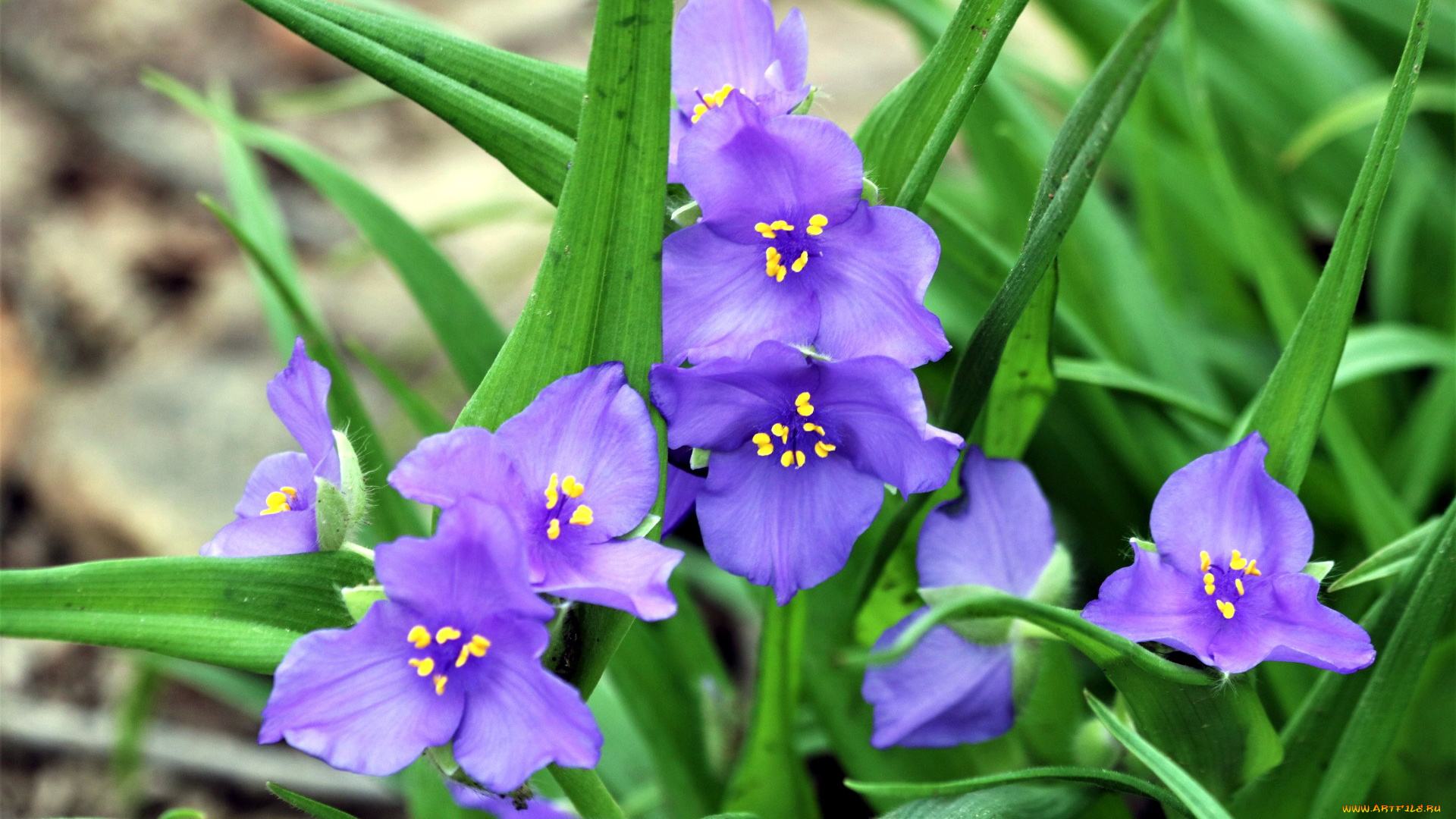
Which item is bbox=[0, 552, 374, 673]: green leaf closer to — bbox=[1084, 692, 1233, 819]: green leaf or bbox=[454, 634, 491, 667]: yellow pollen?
bbox=[454, 634, 491, 667]: yellow pollen

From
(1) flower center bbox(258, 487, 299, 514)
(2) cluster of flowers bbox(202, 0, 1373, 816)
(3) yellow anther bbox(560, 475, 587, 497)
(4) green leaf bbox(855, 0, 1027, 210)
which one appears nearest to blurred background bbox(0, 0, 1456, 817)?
(4) green leaf bbox(855, 0, 1027, 210)

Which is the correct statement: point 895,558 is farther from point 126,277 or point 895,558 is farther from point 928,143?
point 126,277

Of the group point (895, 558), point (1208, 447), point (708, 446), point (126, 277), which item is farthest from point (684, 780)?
point (126, 277)

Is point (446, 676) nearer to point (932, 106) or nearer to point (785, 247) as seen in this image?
point (785, 247)

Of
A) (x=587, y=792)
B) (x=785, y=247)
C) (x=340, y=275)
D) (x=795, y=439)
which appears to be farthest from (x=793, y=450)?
(x=340, y=275)

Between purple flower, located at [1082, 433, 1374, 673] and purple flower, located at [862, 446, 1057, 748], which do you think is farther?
purple flower, located at [862, 446, 1057, 748]

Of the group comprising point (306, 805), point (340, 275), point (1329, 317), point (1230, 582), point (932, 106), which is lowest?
point (306, 805)

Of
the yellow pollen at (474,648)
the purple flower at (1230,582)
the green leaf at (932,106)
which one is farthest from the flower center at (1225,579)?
the yellow pollen at (474,648)
